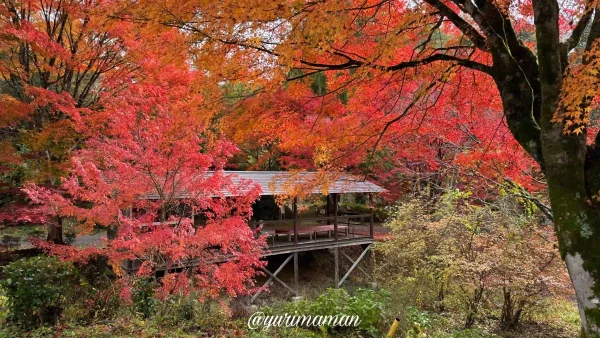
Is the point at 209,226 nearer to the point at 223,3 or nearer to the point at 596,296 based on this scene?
the point at 223,3

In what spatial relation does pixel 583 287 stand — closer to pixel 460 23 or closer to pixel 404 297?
pixel 460 23

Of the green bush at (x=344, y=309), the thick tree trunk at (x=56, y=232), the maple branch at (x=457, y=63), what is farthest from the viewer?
the thick tree trunk at (x=56, y=232)

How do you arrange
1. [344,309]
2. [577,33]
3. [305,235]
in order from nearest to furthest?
1. [577,33]
2. [344,309]
3. [305,235]

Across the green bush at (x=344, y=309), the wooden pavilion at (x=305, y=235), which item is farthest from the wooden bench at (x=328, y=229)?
the green bush at (x=344, y=309)

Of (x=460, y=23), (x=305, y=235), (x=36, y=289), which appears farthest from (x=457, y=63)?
(x=305, y=235)

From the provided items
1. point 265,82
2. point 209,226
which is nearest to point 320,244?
point 209,226

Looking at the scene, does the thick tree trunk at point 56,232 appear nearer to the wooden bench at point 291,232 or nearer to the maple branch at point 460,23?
the wooden bench at point 291,232

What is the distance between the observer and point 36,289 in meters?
4.87

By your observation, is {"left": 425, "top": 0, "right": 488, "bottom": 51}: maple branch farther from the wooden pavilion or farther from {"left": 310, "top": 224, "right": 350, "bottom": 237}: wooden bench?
{"left": 310, "top": 224, "right": 350, "bottom": 237}: wooden bench

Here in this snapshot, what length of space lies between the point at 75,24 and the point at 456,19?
8.86 meters

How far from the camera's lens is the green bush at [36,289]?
4867 millimetres

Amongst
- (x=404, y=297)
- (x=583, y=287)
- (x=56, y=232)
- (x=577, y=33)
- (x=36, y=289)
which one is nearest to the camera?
(x=583, y=287)

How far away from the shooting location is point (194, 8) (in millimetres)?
2779

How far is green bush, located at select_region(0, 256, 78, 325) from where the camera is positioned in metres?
4.87
